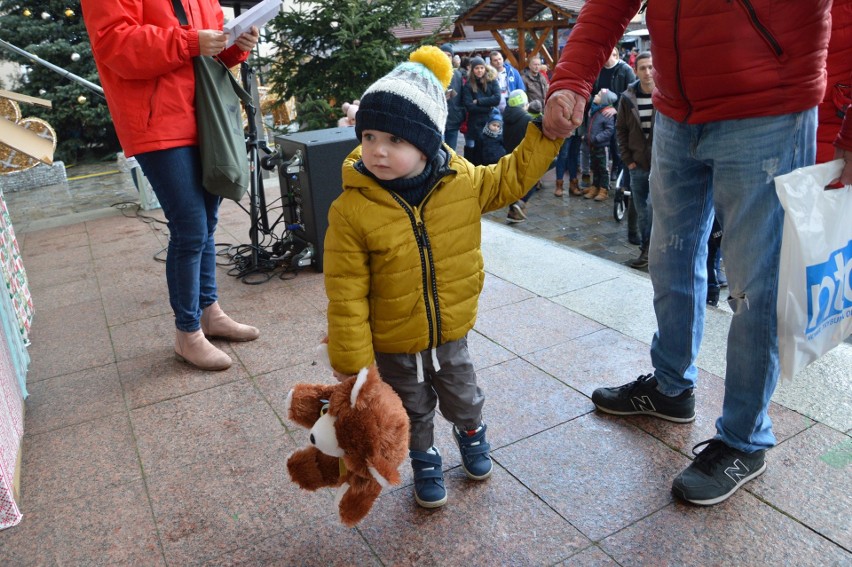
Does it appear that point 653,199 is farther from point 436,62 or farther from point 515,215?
point 515,215

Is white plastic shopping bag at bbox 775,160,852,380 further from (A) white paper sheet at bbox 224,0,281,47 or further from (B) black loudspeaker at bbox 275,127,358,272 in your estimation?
(B) black loudspeaker at bbox 275,127,358,272

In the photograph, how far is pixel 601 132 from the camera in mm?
8844

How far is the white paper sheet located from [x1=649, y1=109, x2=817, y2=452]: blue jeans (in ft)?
6.01

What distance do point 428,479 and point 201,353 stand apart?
162 centimetres

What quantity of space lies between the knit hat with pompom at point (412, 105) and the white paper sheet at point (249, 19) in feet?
4.28

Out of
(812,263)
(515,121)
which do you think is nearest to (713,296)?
(812,263)

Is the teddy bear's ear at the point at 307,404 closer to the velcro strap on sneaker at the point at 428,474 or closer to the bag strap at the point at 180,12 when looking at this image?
the velcro strap on sneaker at the point at 428,474

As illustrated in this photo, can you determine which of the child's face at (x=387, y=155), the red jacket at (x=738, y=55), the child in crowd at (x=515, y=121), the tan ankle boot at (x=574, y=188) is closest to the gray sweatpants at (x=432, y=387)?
the child's face at (x=387, y=155)

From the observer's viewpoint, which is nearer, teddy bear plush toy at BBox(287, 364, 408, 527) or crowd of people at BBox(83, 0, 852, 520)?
teddy bear plush toy at BBox(287, 364, 408, 527)

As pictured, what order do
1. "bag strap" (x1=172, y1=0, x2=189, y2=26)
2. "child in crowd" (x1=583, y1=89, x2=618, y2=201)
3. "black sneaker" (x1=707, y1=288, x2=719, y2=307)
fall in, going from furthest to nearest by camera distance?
"child in crowd" (x1=583, y1=89, x2=618, y2=201) < "black sneaker" (x1=707, y1=288, x2=719, y2=307) < "bag strap" (x1=172, y1=0, x2=189, y2=26)

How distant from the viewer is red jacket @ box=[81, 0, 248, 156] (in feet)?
9.32

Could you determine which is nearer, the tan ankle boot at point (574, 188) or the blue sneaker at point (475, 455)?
the blue sneaker at point (475, 455)

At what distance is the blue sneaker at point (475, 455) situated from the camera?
242 centimetres

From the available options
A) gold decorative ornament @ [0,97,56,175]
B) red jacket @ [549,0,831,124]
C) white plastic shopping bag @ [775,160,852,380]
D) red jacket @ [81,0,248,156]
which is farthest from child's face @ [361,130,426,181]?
gold decorative ornament @ [0,97,56,175]
